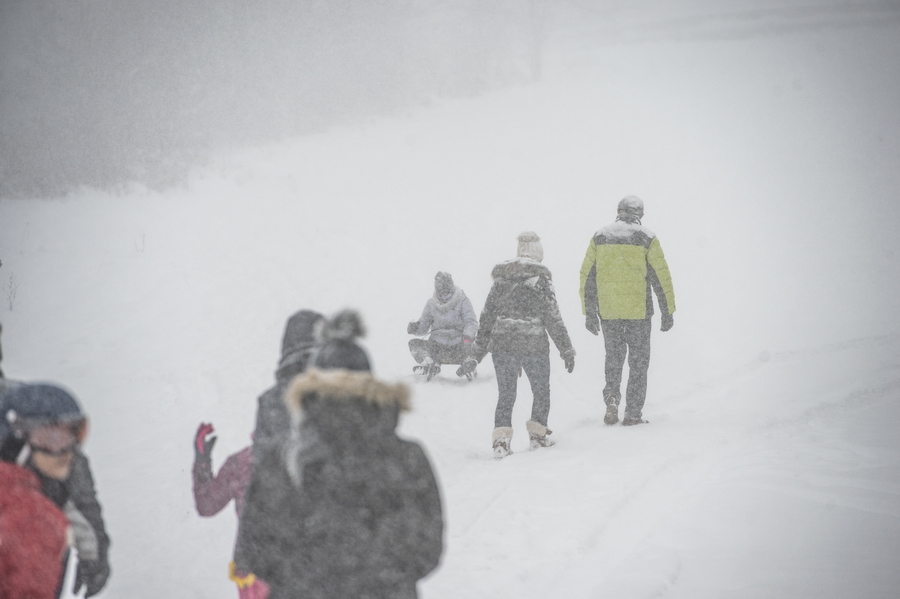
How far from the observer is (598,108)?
2962 cm

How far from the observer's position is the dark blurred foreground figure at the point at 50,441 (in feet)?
7.41

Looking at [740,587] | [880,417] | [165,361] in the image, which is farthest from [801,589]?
[165,361]

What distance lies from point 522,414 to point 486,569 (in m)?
4.24

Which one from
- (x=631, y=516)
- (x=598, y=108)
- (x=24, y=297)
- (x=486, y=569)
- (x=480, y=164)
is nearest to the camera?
(x=486, y=569)

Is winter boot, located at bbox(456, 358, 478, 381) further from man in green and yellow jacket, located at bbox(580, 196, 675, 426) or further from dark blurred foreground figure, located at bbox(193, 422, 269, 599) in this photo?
dark blurred foreground figure, located at bbox(193, 422, 269, 599)

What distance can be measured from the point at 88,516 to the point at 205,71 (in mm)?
28025

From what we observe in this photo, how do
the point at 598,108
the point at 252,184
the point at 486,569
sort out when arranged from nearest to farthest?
the point at 486,569 → the point at 252,184 → the point at 598,108

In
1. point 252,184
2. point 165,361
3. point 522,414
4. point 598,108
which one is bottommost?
point 522,414

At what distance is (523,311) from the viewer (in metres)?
5.98

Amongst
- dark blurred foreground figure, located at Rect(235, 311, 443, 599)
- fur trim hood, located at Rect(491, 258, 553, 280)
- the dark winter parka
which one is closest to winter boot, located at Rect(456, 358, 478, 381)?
the dark winter parka

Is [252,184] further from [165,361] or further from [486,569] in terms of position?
[486,569]

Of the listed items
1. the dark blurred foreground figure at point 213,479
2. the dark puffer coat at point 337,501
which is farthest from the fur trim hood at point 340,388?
the dark blurred foreground figure at point 213,479

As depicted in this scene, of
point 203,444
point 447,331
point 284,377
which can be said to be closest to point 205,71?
point 447,331

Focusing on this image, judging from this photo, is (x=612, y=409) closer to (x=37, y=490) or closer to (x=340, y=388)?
(x=340, y=388)
